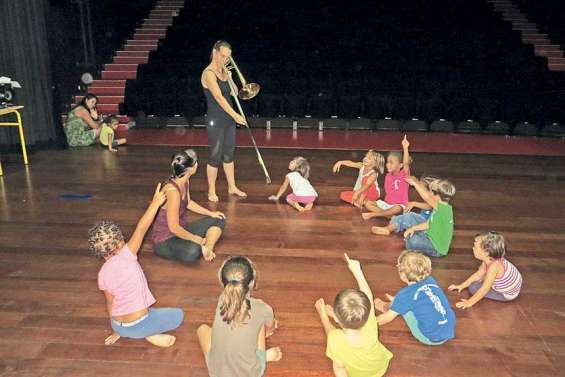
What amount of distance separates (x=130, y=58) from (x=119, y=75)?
2.13ft

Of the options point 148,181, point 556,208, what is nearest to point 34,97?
point 148,181

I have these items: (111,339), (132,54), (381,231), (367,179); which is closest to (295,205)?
(367,179)

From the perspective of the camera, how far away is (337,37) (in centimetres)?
1123

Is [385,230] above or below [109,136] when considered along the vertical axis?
below

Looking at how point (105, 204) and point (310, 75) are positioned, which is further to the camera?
point (310, 75)

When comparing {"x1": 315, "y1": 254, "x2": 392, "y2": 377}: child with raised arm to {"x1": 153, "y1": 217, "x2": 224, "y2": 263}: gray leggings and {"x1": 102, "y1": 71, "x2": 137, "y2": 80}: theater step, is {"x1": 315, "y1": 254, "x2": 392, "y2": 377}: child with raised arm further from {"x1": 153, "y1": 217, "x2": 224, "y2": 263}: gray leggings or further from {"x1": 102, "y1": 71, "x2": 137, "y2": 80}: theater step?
{"x1": 102, "y1": 71, "x2": 137, "y2": 80}: theater step

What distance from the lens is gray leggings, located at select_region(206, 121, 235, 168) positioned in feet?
18.7

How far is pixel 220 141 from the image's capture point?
5730 millimetres

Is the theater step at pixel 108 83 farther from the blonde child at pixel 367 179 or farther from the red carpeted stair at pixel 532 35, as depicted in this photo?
the red carpeted stair at pixel 532 35

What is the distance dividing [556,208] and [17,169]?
281 inches

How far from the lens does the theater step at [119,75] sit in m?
11.7

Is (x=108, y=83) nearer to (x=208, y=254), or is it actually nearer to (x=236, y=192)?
(x=236, y=192)

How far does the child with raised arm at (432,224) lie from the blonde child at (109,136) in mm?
5107

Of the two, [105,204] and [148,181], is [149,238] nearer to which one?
[105,204]
